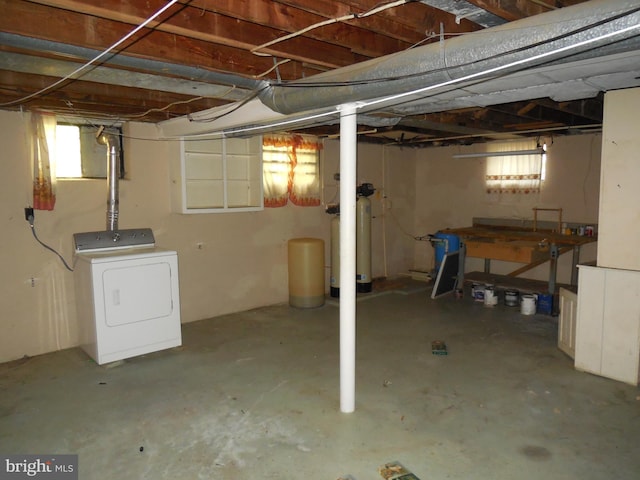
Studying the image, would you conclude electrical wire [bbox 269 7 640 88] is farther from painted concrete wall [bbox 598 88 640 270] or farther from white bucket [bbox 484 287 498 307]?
white bucket [bbox 484 287 498 307]

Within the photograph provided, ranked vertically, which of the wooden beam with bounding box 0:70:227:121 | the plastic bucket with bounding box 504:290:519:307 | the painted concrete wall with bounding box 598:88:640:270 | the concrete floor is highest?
the wooden beam with bounding box 0:70:227:121

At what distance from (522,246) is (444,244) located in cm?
112

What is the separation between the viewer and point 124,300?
13.2ft

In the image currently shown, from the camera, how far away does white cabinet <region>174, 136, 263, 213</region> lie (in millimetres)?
4984

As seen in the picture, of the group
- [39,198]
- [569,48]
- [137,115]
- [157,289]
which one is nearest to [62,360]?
[157,289]

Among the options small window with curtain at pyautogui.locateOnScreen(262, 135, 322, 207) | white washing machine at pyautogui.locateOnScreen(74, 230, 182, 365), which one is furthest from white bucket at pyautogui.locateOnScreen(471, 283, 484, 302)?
white washing machine at pyautogui.locateOnScreen(74, 230, 182, 365)

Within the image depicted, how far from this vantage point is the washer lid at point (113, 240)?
423 centimetres

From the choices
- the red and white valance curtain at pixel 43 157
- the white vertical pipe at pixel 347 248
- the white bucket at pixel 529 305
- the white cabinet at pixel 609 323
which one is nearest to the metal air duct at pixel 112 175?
the red and white valance curtain at pixel 43 157

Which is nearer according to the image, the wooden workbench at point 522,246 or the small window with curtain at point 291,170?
the wooden workbench at point 522,246

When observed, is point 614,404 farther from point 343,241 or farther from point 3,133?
point 3,133

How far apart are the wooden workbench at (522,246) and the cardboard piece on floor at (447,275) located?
0.09 metres

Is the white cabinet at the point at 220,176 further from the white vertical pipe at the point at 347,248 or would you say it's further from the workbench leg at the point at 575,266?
the workbench leg at the point at 575,266

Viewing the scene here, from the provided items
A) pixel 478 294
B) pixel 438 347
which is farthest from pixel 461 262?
pixel 438 347

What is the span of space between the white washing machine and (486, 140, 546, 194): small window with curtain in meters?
4.60
